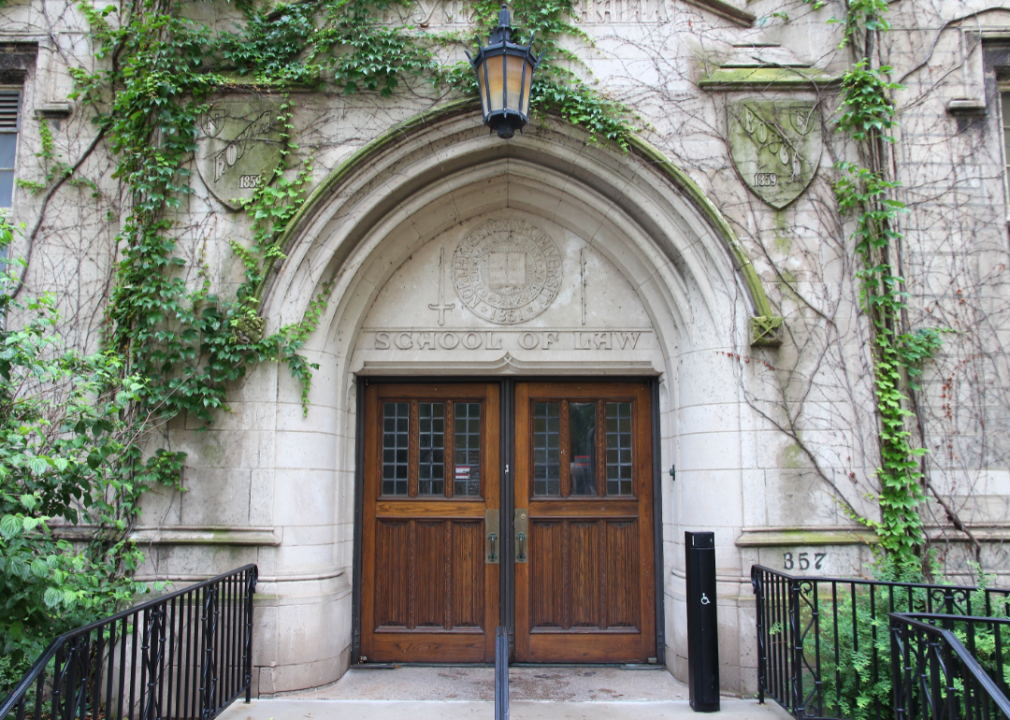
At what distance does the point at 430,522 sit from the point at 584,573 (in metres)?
1.41

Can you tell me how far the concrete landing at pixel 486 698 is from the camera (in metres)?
4.96

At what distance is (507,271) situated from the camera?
6.53 metres

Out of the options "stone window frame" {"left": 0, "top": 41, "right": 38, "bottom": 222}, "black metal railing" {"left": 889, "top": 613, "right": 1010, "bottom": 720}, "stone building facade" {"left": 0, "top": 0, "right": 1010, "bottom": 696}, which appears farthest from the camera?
"stone window frame" {"left": 0, "top": 41, "right": 38, "bottom": 222}

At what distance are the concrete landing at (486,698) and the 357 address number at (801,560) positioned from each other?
988 millimetres

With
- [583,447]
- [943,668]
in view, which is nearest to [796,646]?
[943,668]

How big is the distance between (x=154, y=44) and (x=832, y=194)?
5.51 meters

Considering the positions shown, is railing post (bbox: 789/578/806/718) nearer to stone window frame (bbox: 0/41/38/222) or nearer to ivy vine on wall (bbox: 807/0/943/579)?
ivy vine on wall (bbox: 807/0/943/579)

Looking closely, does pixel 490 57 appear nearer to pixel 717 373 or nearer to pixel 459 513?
pixel 717 373

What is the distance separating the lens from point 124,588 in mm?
5074

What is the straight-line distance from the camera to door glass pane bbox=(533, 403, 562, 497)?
648 cm

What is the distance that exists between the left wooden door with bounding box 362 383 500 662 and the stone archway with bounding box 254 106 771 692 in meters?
0.26

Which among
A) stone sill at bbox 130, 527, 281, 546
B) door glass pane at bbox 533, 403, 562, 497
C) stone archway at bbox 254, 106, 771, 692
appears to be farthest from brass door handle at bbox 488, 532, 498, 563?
stone sill at bbox 130, 527, 281, 546

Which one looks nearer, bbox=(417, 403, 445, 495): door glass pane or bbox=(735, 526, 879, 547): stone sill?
bbox=(735, 526, 879, 547): stone sill

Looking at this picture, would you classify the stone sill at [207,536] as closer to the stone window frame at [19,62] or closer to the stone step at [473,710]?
the stone step at [473,710]
